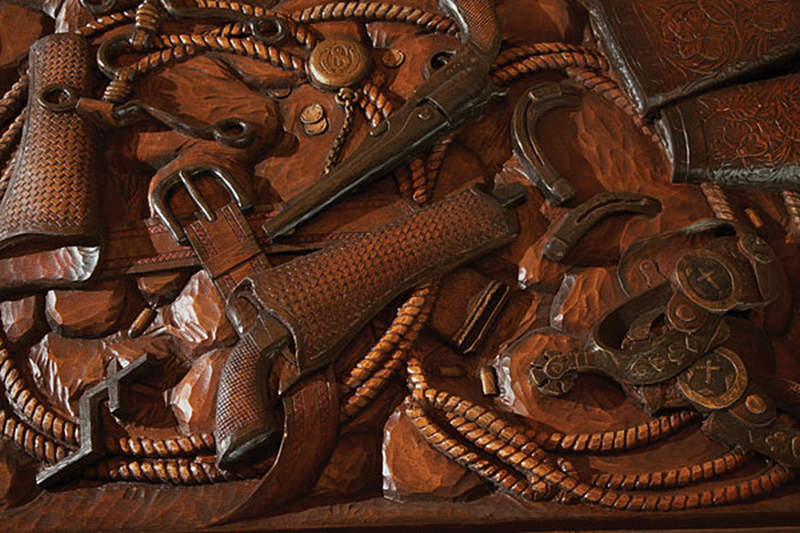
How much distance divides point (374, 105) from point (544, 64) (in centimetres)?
30

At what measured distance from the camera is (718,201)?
3.70 feet

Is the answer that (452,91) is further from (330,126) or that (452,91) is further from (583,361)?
(583,361)

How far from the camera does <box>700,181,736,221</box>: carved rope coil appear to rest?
112cm

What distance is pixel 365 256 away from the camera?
3.44ft

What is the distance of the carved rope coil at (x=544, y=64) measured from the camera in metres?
1.22

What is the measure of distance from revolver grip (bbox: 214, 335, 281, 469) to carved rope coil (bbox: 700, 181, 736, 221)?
2.34ft

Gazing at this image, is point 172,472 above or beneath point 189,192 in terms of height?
beneath

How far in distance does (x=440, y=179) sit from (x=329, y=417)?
0.42 meters

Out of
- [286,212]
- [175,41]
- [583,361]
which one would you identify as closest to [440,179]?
[286,212]

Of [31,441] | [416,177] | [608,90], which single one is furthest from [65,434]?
[608,90]

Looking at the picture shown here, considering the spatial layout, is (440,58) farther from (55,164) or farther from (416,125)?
(55,164)

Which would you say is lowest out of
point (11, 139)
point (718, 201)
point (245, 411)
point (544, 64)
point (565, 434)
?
point (565, 434)

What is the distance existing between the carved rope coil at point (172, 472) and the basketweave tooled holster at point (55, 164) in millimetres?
341

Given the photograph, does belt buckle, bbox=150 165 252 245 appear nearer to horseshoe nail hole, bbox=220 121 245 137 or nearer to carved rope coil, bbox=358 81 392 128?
horseshoe nail hole, bbox=220 121 245 137
